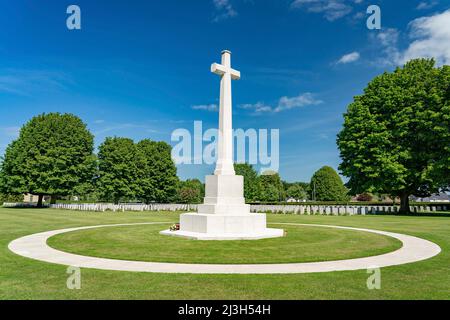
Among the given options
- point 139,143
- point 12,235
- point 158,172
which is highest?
point 139,143

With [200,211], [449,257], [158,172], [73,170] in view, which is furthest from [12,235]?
[158,172]

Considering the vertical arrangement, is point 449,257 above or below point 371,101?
below

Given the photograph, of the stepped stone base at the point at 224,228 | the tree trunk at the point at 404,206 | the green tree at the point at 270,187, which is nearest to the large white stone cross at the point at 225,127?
the stepped stone base at the point at 224,228

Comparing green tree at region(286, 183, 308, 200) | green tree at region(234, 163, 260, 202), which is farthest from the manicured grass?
green tree at region(286, 183, 308, 200)

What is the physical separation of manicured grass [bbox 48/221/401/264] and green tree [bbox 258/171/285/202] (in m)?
54.5

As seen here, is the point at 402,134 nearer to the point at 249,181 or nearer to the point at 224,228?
the point at 224,228

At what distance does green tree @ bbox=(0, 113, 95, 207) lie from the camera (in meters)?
→ 40.1

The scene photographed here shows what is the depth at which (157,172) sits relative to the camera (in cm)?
4834

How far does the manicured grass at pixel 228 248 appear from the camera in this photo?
8680 millimetres

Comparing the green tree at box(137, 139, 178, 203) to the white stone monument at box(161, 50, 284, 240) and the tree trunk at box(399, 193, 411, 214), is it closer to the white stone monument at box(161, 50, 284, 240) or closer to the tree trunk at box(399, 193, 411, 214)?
the tree trunk at box(399, 193, 411, 214)

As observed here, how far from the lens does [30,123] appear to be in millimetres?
43125

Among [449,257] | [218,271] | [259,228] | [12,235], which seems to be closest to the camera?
[218,271]
